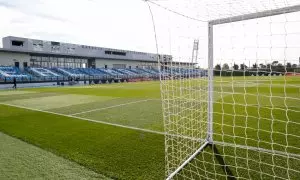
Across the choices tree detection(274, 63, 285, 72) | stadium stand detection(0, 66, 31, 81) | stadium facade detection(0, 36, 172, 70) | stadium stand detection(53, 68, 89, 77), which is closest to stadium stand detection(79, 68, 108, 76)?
stadium stand detection(53, 68, 89, 77)

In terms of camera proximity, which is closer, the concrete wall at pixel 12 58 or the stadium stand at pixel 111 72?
the concrete wall at pixel 12 58

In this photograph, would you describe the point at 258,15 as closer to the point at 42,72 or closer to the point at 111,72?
the point at 42,72

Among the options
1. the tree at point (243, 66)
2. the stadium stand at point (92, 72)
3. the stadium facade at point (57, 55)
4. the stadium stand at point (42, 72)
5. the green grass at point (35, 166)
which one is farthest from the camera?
the stadium stand at point (92, 72)

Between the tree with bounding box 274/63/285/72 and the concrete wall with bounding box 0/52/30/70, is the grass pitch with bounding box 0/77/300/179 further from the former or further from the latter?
the concrete wall with bounding box 0/52/30/70

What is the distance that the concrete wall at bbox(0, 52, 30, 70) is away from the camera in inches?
1416

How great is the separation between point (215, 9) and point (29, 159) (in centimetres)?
359

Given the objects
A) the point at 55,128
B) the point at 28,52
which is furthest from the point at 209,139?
the point at 28,52

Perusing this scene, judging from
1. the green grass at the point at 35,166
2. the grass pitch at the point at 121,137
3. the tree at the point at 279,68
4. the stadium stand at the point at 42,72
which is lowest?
the green grass at the point at 35,166

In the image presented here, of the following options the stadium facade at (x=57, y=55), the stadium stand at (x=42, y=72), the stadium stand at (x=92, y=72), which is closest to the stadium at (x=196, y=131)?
the stadium facade at (x=57, y=55)

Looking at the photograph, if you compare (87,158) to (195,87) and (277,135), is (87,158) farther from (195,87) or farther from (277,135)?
(277,135)

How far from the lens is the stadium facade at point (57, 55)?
37681mm

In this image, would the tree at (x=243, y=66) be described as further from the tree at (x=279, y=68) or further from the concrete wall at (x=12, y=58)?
the concrete wall at (x=12, y=58)

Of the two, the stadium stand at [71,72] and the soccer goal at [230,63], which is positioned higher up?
the stadium stand at [71,72]

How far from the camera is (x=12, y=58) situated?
1457 inches
